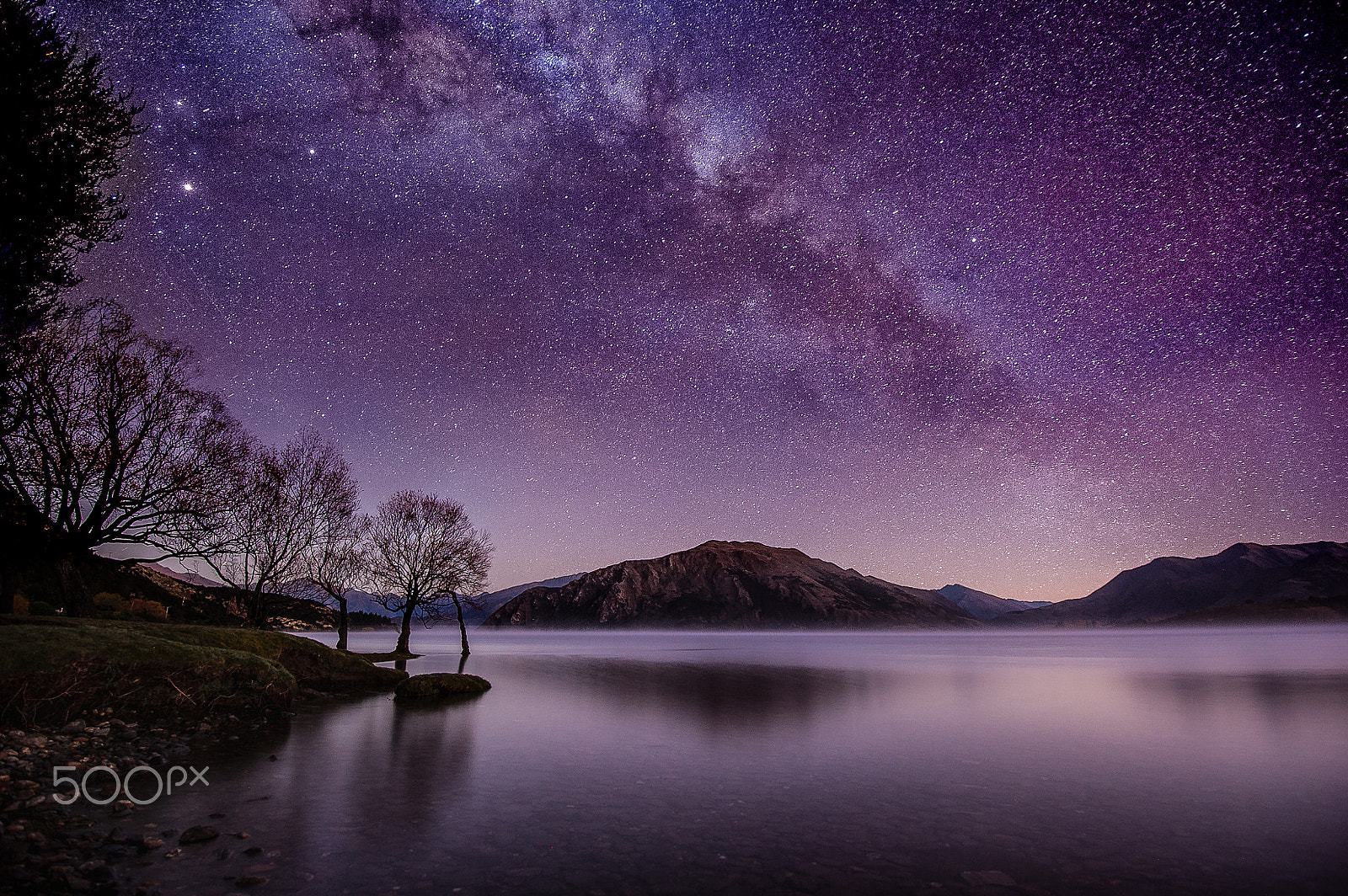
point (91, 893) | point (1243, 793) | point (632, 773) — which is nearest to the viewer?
point (91, 893)

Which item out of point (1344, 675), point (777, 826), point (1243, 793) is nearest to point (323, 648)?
point (777, 826)

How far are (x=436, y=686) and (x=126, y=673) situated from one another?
628 inches

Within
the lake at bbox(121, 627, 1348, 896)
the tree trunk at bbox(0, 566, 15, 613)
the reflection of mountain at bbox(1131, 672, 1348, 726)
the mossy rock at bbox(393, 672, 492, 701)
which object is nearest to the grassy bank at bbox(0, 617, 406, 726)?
the lake at bbox(121, 627, 1348, 896)

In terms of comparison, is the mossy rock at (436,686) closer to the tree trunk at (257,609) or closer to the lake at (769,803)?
the lake at (769,803)

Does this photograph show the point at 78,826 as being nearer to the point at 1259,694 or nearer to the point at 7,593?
the point at 7,593

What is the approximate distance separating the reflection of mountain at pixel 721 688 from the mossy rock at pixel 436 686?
6.56 metres

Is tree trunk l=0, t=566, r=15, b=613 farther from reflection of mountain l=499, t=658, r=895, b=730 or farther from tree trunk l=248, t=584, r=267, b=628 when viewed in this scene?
reflection of mountain l=499, t=658, r=895, b=730

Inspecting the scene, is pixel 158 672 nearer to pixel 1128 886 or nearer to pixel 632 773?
pixel 632 773

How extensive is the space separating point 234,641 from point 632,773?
21.1 meters

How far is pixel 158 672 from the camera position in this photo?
20.4 meters

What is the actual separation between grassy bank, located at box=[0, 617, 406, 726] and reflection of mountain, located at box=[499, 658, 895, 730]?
1708 centimetres

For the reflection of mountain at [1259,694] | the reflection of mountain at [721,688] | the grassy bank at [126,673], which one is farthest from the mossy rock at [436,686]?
the reflection of mountain at [1259,694]

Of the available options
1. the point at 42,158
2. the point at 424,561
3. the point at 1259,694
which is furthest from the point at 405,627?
the point at 1259,694

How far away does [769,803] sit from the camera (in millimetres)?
14258
